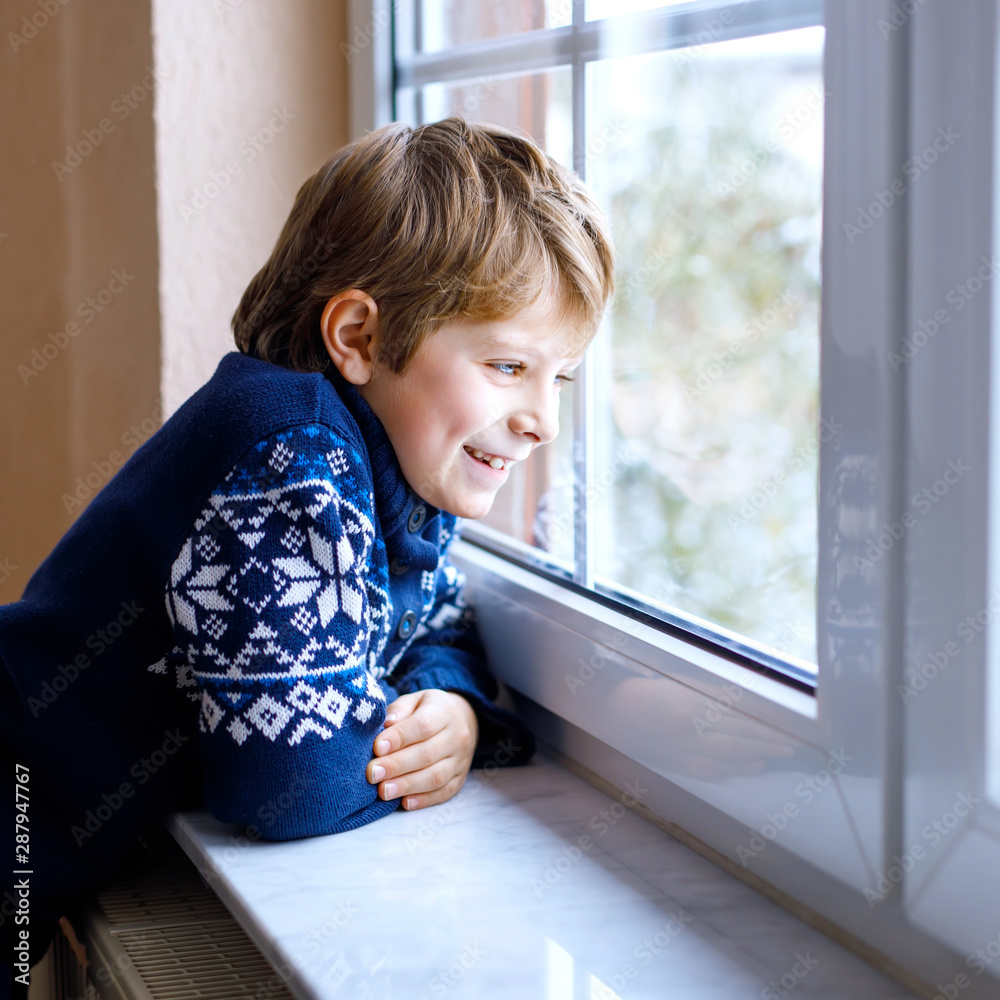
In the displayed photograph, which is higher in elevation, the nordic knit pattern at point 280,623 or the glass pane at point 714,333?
the glass pane at point 714,333

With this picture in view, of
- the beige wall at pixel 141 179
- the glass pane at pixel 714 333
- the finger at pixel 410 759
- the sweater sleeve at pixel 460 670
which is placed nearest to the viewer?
the glass pane at pixel 714 333

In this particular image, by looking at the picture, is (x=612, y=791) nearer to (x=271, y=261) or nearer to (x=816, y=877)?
(x=816, y=877)

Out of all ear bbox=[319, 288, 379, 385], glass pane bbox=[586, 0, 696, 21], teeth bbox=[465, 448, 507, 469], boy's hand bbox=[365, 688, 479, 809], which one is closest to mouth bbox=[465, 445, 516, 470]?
teeth bbox=[465, 448, 507, 469]

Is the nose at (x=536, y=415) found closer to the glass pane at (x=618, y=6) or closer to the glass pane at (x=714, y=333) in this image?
the glass pane at (x=714, y=333)

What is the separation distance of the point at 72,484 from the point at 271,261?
2.04 ft

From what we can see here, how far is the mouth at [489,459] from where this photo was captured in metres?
0.90

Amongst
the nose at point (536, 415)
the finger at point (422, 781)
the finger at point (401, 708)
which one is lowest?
the finger at point (422, 781)

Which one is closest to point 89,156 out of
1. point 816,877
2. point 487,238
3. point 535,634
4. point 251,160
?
point 251,160

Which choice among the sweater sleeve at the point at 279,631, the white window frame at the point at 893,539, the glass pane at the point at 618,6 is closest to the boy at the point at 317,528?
the sweater sleeve at the point at 279,631

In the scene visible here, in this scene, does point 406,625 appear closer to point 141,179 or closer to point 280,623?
Result: point 280,623

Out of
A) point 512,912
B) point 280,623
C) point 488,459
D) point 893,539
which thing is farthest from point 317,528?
point 893,539

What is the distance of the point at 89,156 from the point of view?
4.35ft

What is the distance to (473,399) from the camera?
0.86 meters

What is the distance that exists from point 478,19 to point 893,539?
778mm
